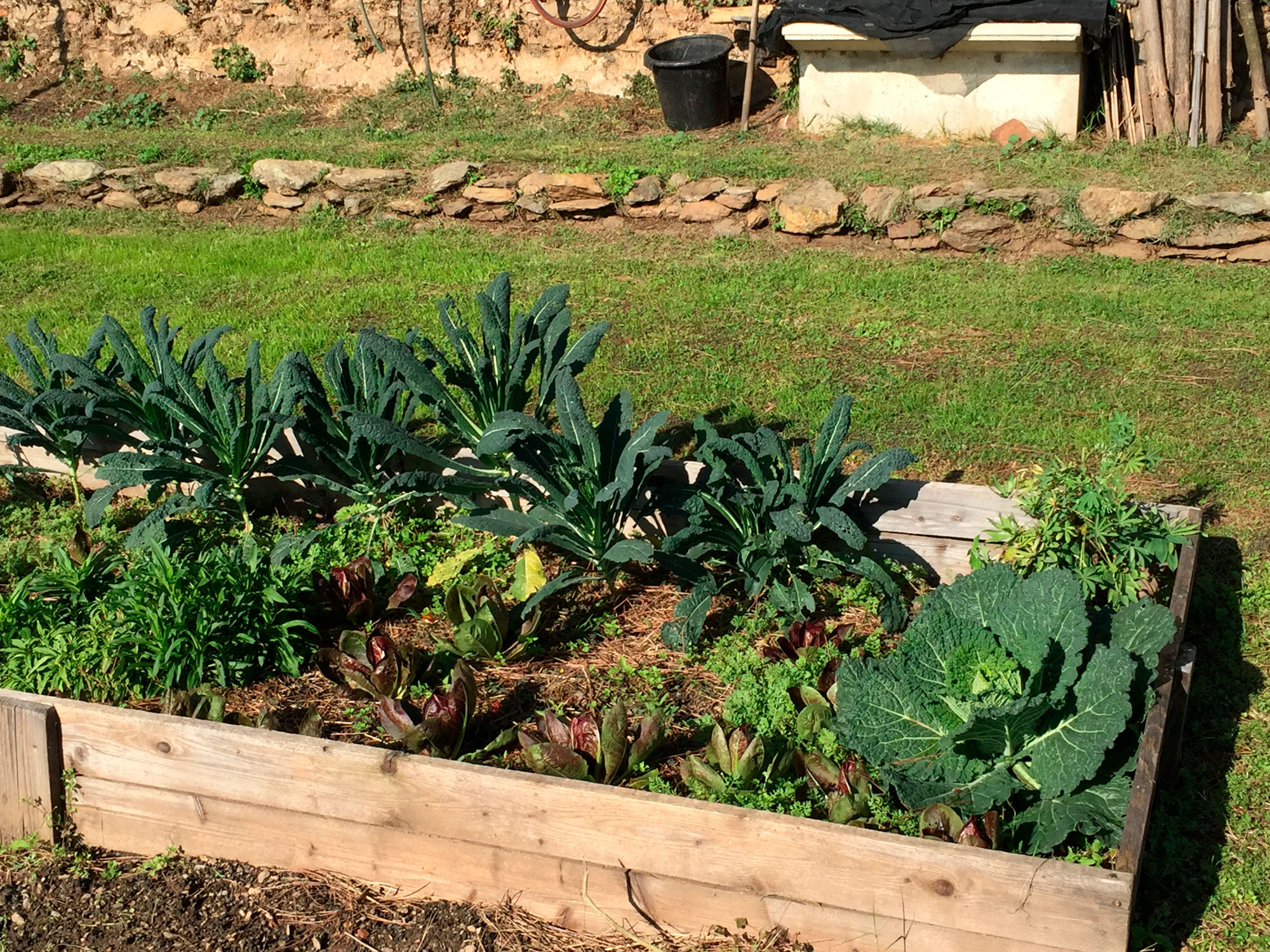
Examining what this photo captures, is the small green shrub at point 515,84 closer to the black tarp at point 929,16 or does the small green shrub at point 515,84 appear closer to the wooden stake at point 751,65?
the wooden stake at point 751,65

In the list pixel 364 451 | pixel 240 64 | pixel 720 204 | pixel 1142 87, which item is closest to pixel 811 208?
pixel 720 204

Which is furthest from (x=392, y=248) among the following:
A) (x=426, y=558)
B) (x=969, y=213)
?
(x=426, y=558)

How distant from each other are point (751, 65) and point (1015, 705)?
7685mm

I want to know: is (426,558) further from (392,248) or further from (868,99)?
(868,99)

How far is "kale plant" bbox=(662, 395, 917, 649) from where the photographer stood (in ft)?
12.1

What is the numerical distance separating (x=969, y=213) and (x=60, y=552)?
5597 millimetres

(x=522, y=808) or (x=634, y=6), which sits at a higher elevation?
(x=634, y=6)

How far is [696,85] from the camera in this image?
958 cm

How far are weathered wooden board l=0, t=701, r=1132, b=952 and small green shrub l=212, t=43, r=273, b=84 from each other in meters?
10.2

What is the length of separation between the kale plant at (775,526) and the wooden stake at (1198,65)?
19.0ft

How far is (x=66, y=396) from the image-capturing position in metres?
4.30

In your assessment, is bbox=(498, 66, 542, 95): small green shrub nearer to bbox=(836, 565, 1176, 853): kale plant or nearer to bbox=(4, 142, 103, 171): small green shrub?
bbox=(4, 142, 103, 171): small green shrub

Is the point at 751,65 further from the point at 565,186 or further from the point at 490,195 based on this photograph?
the point at 490,195

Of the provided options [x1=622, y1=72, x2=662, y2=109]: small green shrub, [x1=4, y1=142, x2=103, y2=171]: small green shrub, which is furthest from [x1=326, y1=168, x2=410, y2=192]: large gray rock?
[x1=622, y1=72, x2=662, y2=109]: small green shrub
